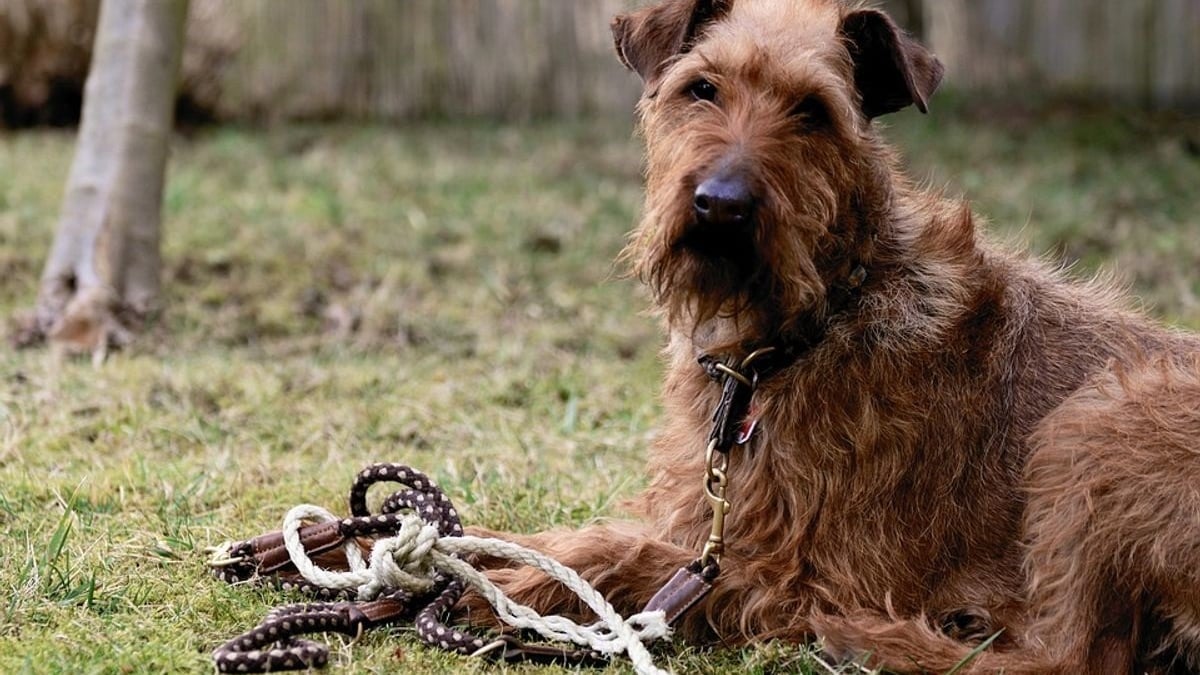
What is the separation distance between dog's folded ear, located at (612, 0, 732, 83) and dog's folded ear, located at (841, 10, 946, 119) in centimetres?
45

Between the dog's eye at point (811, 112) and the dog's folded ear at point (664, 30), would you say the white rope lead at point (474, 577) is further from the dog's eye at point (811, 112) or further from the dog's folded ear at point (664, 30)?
the dog's folded ear at point (664, 30)

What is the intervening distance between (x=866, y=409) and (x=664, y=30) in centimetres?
137

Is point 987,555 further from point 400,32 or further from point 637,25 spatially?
point 400,32

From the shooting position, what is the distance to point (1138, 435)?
3.86 m

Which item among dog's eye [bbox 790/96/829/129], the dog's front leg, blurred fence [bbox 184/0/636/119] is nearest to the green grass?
the dog's front leg

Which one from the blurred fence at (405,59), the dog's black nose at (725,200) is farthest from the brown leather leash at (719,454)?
the blurred fence at (405,59)

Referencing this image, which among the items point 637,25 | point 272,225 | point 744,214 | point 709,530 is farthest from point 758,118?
point 272,225

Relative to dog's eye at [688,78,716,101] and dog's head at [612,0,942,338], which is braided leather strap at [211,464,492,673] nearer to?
dog's head at [612,0,942,338]

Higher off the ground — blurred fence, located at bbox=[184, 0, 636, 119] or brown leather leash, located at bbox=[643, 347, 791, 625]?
blurred fence, located at bbox=[184, 0, 636, 119]

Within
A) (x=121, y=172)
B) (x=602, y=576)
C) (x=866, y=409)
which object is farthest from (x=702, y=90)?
(x=121, y=172)

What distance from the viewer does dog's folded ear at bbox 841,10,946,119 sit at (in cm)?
418

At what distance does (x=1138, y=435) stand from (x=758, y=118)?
4.63ft

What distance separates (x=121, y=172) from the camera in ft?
24.7

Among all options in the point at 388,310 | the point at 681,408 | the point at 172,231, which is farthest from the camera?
the point at 172,231
